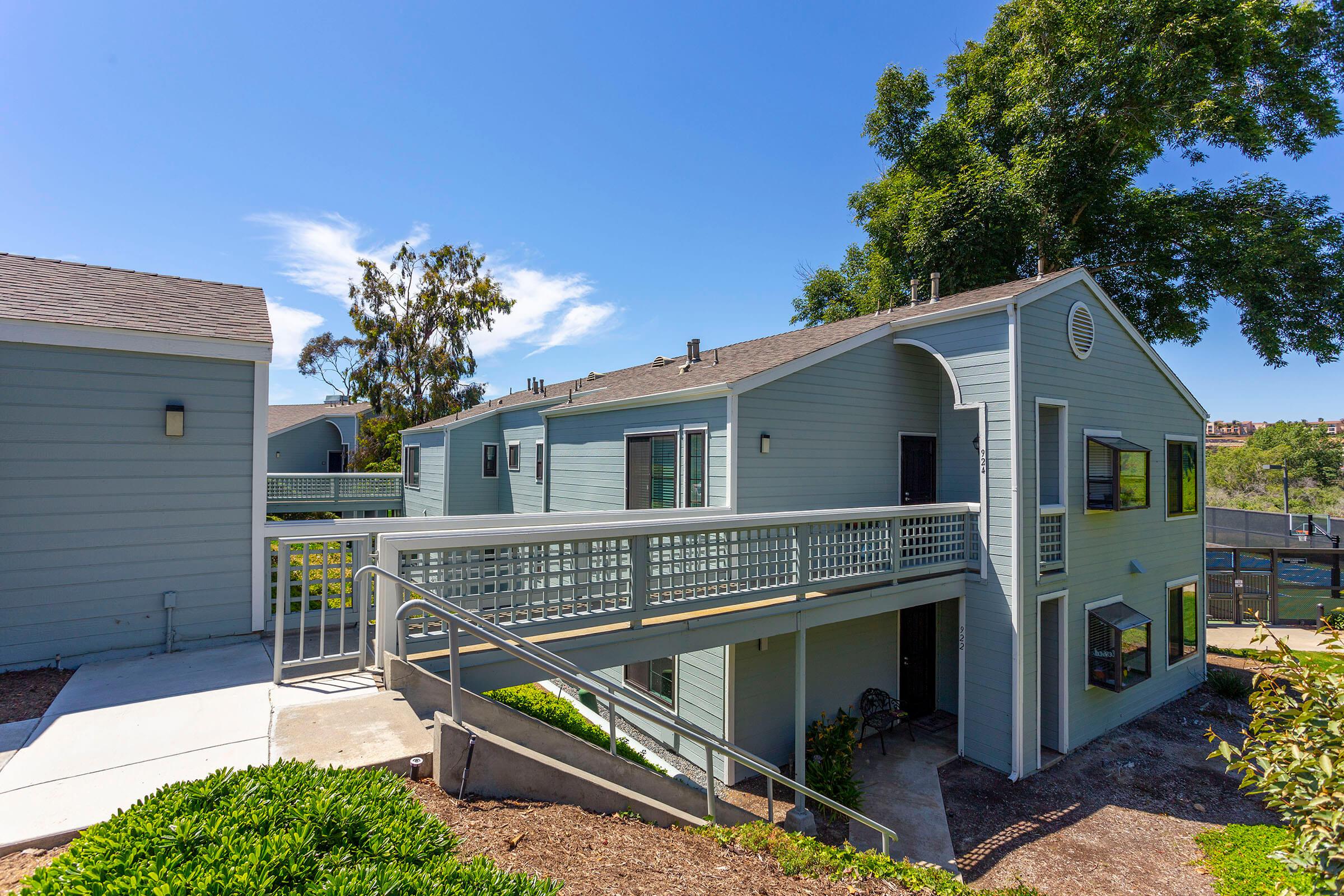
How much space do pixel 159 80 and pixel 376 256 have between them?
21.3m

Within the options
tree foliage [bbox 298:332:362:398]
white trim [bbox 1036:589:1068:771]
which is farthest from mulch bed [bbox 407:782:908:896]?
tree foliage [bbox 298:332:362:398]

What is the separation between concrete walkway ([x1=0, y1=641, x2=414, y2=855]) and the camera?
316cm

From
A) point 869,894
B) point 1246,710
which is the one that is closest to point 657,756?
point 869,894

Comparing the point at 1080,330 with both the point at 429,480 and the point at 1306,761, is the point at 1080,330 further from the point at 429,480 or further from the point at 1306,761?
the point at 429,480

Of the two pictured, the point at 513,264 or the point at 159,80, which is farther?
the point at 513,264

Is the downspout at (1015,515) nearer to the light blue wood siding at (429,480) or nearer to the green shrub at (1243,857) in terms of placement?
the green shrub at (1243,857)

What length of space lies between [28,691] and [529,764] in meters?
4.31

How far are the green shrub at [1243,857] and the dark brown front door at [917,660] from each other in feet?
12.1

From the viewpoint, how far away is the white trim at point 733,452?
8430 mm

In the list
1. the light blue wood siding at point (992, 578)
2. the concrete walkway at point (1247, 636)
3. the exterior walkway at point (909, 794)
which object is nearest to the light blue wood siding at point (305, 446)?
the exterior walkway at point (909, 794)

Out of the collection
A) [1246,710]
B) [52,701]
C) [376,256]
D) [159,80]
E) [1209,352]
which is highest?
[376,256]

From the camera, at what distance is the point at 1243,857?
21.9 feet

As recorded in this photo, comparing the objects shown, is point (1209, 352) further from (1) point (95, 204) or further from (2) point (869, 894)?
(1) point (95, 204)

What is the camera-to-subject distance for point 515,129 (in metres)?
13.6
